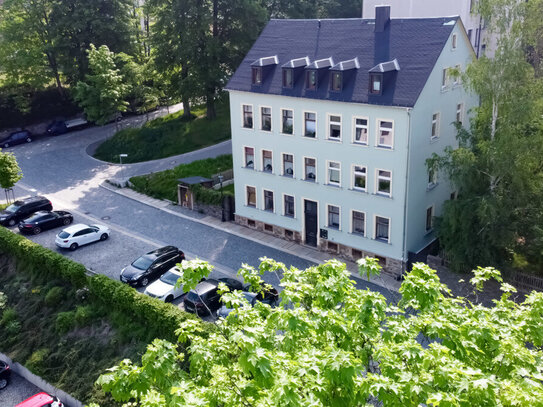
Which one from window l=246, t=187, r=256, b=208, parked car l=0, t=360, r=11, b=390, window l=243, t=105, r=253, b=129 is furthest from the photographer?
window l=246, t=187, r=256, b=208

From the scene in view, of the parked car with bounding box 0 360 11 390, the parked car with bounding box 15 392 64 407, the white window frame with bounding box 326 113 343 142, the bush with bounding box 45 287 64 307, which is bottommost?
the parked car with bounding box 0 360 11 390

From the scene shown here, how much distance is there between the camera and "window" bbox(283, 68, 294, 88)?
3341cm

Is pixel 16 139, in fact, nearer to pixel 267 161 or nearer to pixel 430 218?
pixel 267 161

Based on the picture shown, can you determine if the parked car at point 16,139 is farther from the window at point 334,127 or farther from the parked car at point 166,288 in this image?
the window at point 334,127

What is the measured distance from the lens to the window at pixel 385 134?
30.1 meters

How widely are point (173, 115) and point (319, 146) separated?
29.6 m

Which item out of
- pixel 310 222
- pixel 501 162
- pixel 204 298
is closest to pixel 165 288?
pixel 204 298

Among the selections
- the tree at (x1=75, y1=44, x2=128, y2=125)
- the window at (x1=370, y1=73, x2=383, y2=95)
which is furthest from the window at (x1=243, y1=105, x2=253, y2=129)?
the tree at (x1=75, y1=44, x2=128, y2=125)

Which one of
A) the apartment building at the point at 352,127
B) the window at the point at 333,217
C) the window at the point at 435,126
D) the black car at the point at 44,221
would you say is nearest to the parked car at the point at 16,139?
the black car at the point at 44,221

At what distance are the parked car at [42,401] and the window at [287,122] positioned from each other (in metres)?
19.0

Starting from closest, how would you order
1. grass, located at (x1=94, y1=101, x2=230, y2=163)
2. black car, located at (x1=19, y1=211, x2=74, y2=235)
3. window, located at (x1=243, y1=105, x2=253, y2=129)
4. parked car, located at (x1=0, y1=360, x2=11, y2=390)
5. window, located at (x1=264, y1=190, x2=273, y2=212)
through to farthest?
parked car, located at (x1=0, y1=360, x2=11, y2=390) → window, located at (x1=243, y1=105, x2=253, y2=129) → black car, located at (x1=19, y1=211, x2=74, y2=235) → window, located at (x1=264, y1=190, x2=273, y2=212) → grass, located at (x1=94, y1=101, x2=230, y2=163)

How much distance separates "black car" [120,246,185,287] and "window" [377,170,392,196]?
1196 cm

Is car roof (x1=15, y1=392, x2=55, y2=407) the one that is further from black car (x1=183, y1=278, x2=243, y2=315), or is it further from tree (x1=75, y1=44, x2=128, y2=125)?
tree (x1=75, y1=44, x2=128, y2=125)

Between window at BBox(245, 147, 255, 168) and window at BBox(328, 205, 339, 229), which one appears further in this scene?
window at BBox(245, 147, 255, 168)
